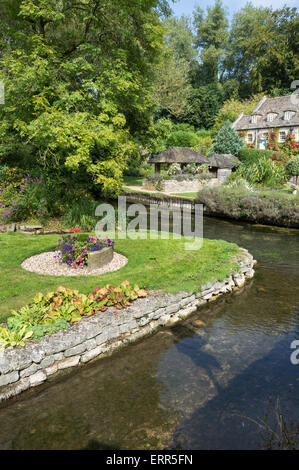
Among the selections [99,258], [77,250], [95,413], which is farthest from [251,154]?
[95,413]

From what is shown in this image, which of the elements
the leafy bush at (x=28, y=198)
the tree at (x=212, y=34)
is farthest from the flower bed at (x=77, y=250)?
the tree at (x=212, y=34)

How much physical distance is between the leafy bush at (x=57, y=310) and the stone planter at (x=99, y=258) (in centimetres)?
183

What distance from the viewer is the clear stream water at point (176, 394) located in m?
4.43

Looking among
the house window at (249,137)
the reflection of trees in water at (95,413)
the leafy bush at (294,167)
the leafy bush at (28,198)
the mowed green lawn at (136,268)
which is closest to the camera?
the reflection of trees in water at (95,413)

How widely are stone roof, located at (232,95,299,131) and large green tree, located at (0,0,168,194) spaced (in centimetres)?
2857

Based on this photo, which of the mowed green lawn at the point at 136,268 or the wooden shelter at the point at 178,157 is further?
the wooden shelter at the point at 178,157

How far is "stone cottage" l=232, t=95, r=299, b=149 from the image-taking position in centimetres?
3862

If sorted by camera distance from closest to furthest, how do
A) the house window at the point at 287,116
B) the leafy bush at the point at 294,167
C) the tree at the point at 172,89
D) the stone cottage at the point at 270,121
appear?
the leafy bush at the point at 294,167, the stone cottage at the point at 270,121, the house window at the point at 287,116, the tree at the point at 172,89

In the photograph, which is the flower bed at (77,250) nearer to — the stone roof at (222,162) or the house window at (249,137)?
the stone roof at (222,162)

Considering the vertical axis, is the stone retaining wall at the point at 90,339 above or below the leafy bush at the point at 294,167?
below

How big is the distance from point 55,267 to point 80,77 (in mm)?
9587

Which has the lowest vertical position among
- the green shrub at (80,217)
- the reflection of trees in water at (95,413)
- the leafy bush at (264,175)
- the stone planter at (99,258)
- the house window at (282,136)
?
the reflection of trees in water at (95,413)
